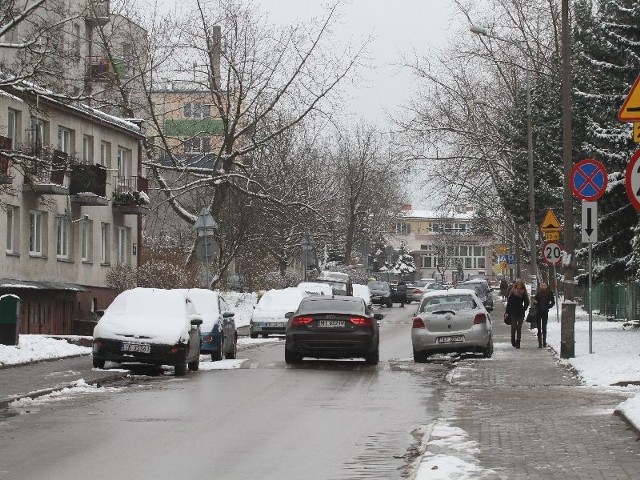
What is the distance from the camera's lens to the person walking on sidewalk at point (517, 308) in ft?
111

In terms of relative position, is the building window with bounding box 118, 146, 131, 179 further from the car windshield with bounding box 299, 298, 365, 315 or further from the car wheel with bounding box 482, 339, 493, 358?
the car windshield with bounding box 299, 298, 365, 315

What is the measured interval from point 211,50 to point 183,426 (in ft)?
141

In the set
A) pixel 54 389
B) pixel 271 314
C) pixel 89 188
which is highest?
pixel 89 188

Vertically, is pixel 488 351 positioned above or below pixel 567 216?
below

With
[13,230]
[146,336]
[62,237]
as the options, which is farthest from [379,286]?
[146,336]

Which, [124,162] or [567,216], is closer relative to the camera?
[567,216]

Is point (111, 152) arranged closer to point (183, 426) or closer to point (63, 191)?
→ point (63, 191)

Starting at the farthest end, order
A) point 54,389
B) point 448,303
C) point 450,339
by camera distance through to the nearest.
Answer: point 448,303 → point 450,339 → point 54,389

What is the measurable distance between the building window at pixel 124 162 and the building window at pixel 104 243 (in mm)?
2553

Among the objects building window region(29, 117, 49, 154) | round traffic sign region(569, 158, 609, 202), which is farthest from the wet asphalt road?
building window region(29, 117, 49, 154)

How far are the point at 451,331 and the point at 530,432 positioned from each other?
1521 centimetres

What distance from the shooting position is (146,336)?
78.5 feet

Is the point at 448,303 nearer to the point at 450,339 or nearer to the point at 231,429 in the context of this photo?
the point at 450,339

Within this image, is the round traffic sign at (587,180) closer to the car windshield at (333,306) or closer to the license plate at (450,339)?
the car windshield at (333,306)
